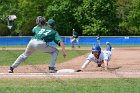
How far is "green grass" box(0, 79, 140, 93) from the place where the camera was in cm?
873

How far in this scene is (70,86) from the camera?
941cm

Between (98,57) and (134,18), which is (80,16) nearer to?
(134,18)

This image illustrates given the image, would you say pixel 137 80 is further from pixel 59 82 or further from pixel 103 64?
pixel 103 64

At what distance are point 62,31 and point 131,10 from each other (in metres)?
9.08

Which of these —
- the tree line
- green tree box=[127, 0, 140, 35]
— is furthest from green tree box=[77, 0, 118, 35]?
green tree box=[127, 0, 140, 35]

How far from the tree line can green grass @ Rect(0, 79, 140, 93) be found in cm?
4132

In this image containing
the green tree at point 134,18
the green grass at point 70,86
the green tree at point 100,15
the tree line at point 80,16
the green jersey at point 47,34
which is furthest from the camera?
the green tree at point 100,15

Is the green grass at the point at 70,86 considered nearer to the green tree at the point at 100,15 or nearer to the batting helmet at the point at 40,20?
the batting helmet at the point at 40,20

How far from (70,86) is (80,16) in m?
44.5

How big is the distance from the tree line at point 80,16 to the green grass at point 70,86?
136ft

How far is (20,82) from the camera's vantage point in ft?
33.5

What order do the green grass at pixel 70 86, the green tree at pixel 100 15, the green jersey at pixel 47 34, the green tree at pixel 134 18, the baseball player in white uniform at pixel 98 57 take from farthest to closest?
the green tree at pixel 100 15
the green tree at pixel 134 18
the baseball player in white uniform at pixel 98 57
the green jersey at pixel 47 34
the green grass at pixel 70 86

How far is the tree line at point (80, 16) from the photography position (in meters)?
52.9

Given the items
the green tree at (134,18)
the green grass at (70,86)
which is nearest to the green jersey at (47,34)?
the green grass at (70,86)
